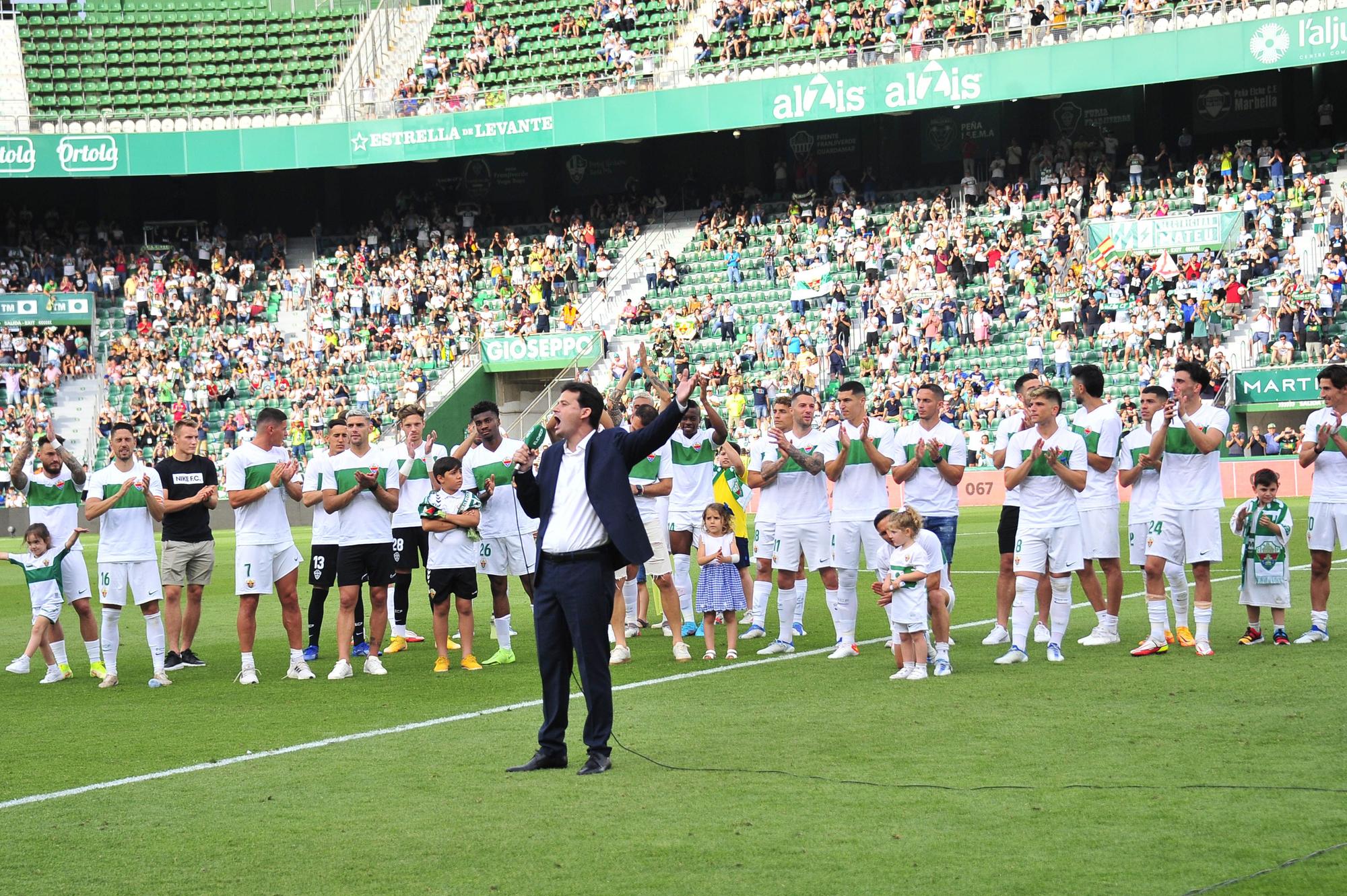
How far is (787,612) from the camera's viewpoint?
13.3m

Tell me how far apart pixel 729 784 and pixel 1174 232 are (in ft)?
101

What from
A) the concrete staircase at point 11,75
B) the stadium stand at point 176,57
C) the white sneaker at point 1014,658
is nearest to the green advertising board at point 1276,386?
the white sneaker at point 1014,658

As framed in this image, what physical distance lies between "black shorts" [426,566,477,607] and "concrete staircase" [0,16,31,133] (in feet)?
130

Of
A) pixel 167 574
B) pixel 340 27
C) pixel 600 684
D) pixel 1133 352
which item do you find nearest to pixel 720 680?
pixel 600 684

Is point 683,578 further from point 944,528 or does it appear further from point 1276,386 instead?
point 1276,386

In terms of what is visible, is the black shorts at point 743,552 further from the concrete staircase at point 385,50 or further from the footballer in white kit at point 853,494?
the concrete staircase at point 385,50

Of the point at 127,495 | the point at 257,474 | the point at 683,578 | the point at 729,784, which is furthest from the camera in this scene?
the point at 683,578

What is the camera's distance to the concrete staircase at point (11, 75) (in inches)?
1876

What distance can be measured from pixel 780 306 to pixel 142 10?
81.7 feet

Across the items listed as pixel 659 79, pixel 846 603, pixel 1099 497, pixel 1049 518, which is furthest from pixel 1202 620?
pixel 659 79

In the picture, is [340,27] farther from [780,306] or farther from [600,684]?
[600,684]

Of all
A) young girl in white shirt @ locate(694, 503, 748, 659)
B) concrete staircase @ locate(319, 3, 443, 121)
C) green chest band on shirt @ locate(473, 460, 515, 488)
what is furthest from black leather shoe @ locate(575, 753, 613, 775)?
concrete staircase @ locate(319, 3, 443, 121)

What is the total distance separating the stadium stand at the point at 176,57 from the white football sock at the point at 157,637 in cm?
3717

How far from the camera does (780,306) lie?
40.5m
